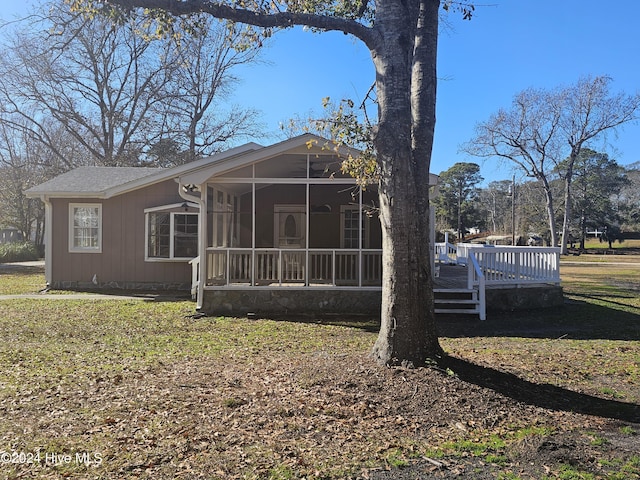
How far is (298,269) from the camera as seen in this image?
35.4 feet

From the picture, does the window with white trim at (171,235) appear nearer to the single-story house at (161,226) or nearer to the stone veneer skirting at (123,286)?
the single-story house at (161,226)

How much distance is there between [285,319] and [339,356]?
3.75 m

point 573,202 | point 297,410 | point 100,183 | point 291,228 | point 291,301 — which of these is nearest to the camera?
point 297,410

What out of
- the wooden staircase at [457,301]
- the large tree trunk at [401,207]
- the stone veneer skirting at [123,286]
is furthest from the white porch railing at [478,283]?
the stone veneer skirting at [123,286]

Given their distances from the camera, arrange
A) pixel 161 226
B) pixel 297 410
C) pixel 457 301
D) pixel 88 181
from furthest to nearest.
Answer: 1. pixel 88 181
2. pixel 161 226
3. pixel 457 301
4. pixel 297 410

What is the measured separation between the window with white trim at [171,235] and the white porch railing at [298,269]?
271 centimetres

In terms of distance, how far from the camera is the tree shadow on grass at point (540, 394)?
4172mm

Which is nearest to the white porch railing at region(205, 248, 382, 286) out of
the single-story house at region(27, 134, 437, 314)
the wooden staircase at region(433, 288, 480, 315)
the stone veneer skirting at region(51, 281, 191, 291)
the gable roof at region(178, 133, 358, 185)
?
the single-story house at region(27, 134, 437, 314)

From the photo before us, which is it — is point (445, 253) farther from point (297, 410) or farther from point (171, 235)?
point (297, 410)

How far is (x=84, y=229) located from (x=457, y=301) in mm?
10773

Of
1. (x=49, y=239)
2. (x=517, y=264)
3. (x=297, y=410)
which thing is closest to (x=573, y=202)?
(x=517, y=264)

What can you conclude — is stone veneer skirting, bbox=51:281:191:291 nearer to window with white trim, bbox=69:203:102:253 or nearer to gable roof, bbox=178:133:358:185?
→ window with white trim, bbox=69:203:102:253

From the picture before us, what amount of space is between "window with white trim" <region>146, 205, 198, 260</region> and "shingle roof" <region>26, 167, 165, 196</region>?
1.41 meters

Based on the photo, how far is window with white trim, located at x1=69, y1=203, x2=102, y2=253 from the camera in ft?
44.2
